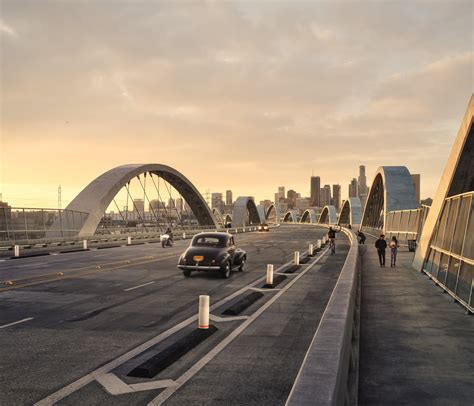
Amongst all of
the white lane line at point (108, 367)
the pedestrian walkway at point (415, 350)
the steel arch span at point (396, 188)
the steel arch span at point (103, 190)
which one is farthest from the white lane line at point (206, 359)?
the steel arch span at point (396, 188)

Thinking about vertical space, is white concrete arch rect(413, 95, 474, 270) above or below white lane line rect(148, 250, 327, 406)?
above

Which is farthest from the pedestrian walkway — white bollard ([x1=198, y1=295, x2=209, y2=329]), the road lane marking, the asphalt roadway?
white bollard ([x1=198, y1=295, x2=209, y2=329])

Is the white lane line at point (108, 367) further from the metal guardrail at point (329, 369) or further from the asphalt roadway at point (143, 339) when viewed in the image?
the metal guardrail at point (329, 369)

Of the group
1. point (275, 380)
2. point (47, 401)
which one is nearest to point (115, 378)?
point (47, 401)

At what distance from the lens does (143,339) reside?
902cm

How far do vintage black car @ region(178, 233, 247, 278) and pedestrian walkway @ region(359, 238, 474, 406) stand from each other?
20.5 ft

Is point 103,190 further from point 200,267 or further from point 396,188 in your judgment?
point 396,188

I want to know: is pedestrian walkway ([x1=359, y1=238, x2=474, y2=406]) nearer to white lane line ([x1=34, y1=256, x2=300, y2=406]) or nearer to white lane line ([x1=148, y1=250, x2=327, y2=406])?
white lane line ([x1=148, y1=250, x2=327, y2=406])

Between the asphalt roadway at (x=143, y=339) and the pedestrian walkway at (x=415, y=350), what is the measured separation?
1150 millimetres

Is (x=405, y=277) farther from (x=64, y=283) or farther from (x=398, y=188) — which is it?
(x=398, y=188)

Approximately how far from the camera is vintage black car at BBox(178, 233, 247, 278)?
18375 mm

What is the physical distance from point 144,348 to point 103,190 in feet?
137

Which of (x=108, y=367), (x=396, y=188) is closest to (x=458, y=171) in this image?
(x=108, y=367)

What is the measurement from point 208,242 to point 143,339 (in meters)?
10.8
